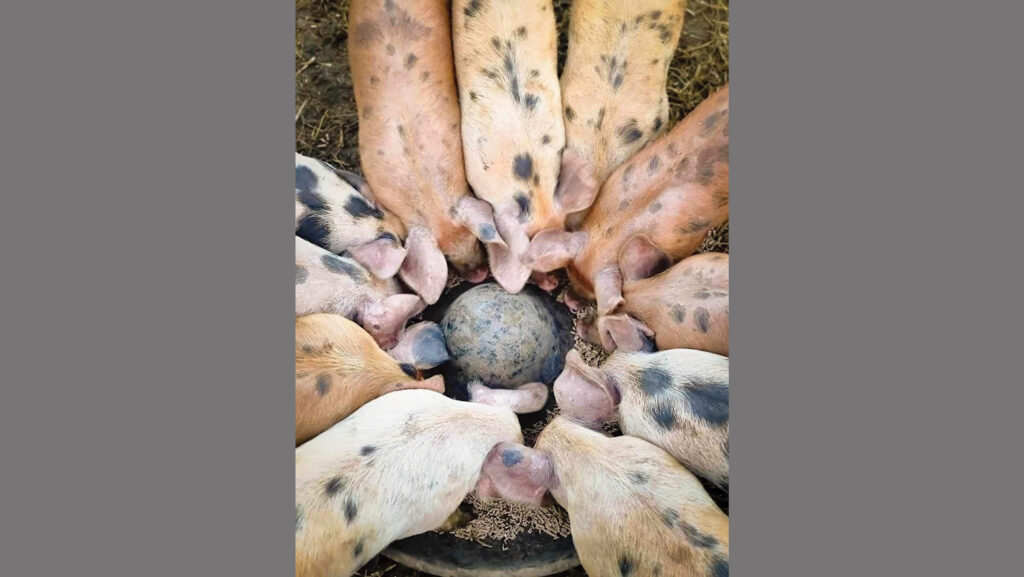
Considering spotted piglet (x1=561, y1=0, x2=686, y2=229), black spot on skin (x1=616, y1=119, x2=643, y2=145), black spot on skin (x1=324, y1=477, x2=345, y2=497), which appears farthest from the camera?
black spot on skin (x1=616, y1=119, x2=643, y2=145)

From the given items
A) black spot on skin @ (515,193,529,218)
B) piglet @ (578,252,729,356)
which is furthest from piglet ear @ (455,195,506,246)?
piglet @ (578,252,729,356)

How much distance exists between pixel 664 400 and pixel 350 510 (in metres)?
1.06

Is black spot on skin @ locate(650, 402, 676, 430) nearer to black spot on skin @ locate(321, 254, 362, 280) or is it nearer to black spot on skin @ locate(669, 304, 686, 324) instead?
black spot on skin @ locate(669, 304, 686, 324)

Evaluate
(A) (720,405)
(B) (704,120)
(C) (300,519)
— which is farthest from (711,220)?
Answer: (C) (300,519)

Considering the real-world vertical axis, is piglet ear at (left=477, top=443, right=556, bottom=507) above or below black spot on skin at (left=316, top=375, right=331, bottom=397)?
below

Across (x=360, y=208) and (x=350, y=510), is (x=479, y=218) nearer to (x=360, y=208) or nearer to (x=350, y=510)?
(x=360, y=208)

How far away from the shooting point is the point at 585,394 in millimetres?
3047

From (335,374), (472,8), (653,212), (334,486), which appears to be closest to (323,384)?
(335,374)

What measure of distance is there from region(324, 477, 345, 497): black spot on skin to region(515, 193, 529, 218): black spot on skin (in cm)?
114

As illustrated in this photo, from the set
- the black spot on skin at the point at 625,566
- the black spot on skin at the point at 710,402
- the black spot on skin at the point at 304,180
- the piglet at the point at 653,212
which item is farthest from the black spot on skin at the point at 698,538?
the black spot on skin at the point at 304,180

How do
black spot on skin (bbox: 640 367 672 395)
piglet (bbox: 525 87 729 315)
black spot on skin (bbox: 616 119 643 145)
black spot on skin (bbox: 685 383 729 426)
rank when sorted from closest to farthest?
black spot on skin (bbox: 685 383 729 426) → black spot on skin (bbox: 640 367 672 395) → piglet (bbox: 525 87 729 315) → black spot on skin (bbox: 616 119 643 145)

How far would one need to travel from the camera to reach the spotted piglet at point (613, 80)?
309 cm

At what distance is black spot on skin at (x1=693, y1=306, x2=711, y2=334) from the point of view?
2914mm

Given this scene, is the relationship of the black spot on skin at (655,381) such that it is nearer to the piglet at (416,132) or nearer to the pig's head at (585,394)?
the pig's head at (585,394)
